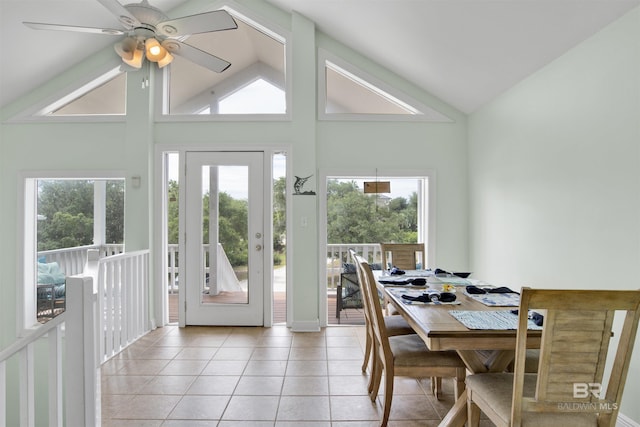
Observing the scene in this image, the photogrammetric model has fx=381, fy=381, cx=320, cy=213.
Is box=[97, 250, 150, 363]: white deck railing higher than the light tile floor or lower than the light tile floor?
higher

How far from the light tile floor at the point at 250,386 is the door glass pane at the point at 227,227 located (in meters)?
0.56

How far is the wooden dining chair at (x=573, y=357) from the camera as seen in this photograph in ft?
4.58

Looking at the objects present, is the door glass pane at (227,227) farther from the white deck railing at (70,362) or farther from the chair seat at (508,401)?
the chair seat at (508,401)

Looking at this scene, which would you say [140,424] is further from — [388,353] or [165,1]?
[165,1]

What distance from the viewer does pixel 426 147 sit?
444 cm

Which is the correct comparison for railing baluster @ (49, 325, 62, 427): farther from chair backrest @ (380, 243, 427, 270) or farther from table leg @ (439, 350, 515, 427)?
chair backrest @ (380, 243, 427, 270)

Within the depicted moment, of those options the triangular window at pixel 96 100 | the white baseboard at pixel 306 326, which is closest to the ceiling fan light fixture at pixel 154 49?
the triangular window at pixel 96 100

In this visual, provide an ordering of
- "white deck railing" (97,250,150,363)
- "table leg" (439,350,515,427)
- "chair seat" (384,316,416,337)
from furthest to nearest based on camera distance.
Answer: "white deck railing" (97,250,150,363)
"chair seat" (384,316,416,337)
"table leg" (439,350,515,427)

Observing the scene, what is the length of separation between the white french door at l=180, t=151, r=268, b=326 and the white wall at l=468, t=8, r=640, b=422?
8.32ft

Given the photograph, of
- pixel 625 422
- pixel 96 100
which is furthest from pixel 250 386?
pixel 96 100

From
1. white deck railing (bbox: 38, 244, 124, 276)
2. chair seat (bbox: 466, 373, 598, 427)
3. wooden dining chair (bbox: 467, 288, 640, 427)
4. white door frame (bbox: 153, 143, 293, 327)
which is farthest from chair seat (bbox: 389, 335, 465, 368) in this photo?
white deck railing (bbox: 38, 244, 124, 276)

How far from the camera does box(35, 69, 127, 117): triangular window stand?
14.5 ft

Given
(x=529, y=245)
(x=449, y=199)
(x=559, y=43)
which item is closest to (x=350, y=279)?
(x=449, y=199)

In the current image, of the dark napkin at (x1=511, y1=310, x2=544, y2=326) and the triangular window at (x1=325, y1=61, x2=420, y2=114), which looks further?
the triangular window at (x1=325, y1=61, x2=420, y2=114)
